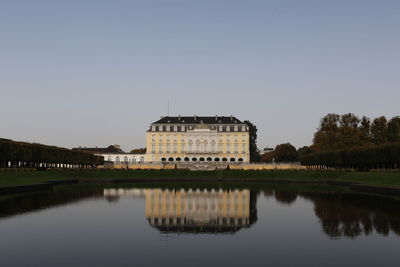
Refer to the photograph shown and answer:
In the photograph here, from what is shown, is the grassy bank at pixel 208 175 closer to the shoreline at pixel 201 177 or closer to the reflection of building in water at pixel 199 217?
the shoreline at pixel 201 177

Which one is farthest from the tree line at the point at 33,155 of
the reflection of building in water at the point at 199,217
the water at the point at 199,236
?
the reflection of building in water at the point at 199,217

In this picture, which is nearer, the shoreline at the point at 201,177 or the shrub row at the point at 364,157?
the shoreline at the point at 201,177

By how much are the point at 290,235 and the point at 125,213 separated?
8.34 m

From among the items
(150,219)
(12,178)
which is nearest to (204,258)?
(150,219)

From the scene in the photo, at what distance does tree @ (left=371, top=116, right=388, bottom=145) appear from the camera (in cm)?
8156

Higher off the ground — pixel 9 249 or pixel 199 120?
pixel 199 120

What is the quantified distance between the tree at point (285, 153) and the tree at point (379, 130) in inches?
1743

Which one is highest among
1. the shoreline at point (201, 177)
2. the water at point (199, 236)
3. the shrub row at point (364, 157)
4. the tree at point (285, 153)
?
the tree at point (285, 153)

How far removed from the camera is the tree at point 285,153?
127 m

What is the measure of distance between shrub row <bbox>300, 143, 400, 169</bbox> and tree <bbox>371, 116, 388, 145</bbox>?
38.1 ft

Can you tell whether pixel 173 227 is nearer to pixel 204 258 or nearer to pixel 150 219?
pixel 150 219

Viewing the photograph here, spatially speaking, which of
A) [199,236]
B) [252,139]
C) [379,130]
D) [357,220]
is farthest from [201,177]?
[252,139]

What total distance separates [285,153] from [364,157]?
6578 centimetres

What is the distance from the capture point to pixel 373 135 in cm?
8388
